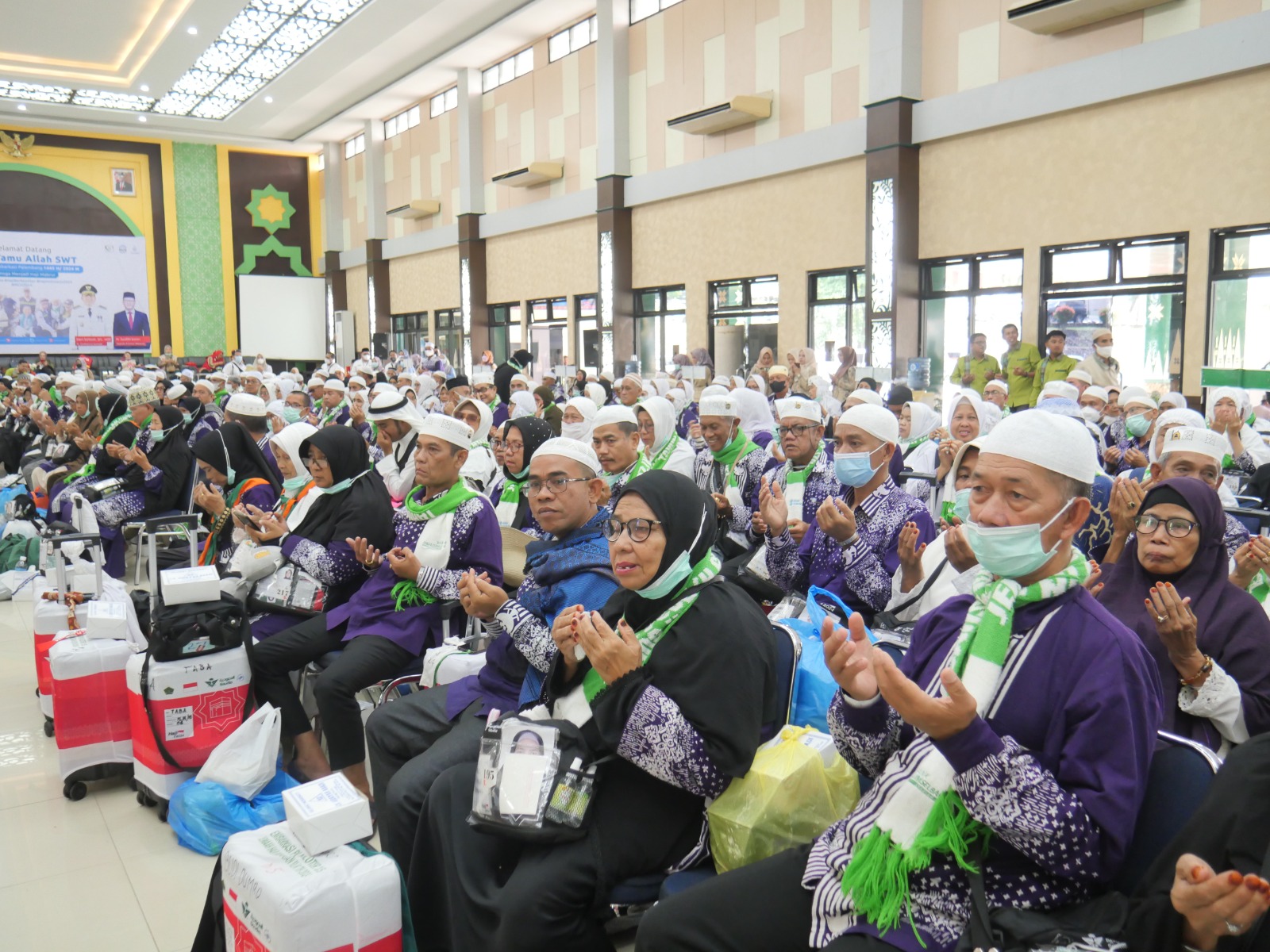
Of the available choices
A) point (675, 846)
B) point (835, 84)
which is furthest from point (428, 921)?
point (835, 84)

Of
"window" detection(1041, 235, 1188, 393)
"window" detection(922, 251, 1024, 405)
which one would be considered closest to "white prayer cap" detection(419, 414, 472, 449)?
"window" detection(1041, 235, 1188, 393)

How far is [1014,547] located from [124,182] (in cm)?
2708

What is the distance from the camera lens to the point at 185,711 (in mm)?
Result: 3396

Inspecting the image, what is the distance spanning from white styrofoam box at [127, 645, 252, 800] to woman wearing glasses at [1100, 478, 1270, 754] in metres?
2.92

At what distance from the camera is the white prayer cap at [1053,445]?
1.75 meters

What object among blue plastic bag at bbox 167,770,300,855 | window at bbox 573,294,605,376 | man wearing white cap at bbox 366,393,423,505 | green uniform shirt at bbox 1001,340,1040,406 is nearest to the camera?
blue plastic bag at bbox 167,770,300,855

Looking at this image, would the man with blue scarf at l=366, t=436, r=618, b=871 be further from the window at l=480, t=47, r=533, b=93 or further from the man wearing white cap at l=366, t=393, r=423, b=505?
the window at l=480, t=47, r=533, b=93

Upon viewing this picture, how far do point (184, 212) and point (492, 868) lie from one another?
26.3 metres

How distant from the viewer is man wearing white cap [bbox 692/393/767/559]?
485cm

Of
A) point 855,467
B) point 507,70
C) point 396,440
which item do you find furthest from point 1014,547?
point 507,70

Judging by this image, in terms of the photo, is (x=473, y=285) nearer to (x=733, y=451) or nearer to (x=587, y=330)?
(x=587, y=330)

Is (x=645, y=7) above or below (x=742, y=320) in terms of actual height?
above

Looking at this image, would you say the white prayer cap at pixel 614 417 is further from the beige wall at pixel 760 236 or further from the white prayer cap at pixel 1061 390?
the beige wall at pixel 760 236

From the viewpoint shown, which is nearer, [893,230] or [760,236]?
[893,230]
